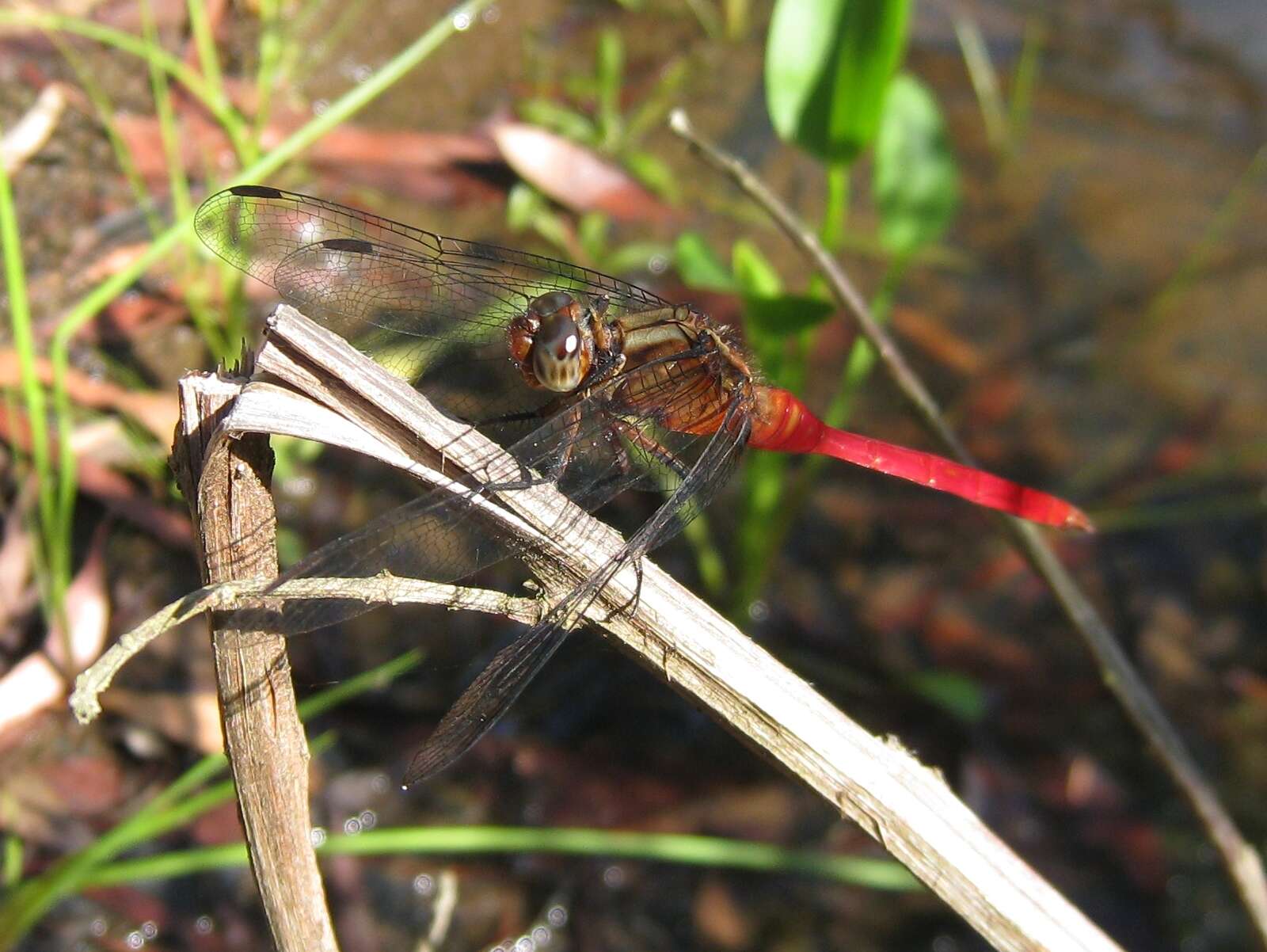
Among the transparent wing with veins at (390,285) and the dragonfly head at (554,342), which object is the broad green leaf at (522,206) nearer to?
the transparent wing with veins at (390,285)

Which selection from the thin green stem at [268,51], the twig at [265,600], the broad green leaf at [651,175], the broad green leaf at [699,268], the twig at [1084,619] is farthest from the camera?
the broad green leaf at [651,175]

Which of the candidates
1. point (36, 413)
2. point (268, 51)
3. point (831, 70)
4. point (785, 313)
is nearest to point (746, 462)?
point (785, 313)

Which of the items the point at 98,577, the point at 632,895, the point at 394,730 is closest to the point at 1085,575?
the point at 632,895

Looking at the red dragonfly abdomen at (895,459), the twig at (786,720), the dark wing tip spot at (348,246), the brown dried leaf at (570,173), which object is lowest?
the twig at (786,720)

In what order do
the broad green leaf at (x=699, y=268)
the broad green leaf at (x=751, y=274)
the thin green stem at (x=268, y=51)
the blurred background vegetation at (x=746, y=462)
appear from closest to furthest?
the blurred background vegetation at (x=746, y=462) < the broad green leaf at (x=699, y=268) < the broad green leaf at (x=751, y=274) < the thin green stem at (x=268, y=51)

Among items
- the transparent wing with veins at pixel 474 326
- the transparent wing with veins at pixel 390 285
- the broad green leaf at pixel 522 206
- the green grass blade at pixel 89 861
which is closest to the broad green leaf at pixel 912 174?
the transparent wing with veins at pixel 474 326

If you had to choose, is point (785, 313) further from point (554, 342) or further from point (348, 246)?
point (348, 246)
